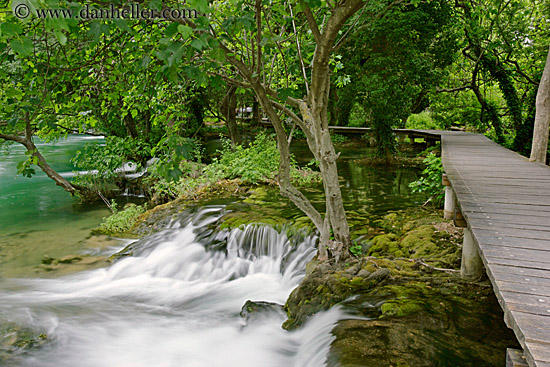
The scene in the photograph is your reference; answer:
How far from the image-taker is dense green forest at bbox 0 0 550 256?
4430 mm

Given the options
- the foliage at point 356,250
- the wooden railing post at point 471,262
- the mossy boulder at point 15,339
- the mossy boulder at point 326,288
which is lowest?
the mossy boulder at point 15,339

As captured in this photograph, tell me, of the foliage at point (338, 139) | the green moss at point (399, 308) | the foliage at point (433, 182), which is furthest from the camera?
the foliage at point (338, 139)

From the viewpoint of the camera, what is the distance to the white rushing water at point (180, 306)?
16.2 feet

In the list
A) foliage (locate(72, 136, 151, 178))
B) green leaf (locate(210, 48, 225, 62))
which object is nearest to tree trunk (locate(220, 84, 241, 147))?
foliage (locate(72, 136, 151, 178))

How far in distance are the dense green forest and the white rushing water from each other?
4.38 feet

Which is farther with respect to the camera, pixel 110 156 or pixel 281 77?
pixel 110 156

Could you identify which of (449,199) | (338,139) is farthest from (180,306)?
(338,139)

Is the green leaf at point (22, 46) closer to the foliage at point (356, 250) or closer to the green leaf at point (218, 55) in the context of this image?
the green leaf at point (218, 55)

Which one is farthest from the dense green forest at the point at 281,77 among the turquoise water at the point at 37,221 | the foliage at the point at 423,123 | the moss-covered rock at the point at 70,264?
the foliage at the point at 423,123

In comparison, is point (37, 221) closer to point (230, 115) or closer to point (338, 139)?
point (230, 115)

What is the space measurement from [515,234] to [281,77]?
313 inches

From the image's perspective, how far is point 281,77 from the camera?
1065cm

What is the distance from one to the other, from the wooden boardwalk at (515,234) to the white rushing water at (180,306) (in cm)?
199

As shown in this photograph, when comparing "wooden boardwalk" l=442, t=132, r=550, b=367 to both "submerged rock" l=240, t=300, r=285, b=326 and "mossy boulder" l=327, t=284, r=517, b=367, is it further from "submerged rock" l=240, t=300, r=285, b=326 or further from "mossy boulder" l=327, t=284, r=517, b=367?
"submerged rock" l=240, t=300, r=285, b=326
